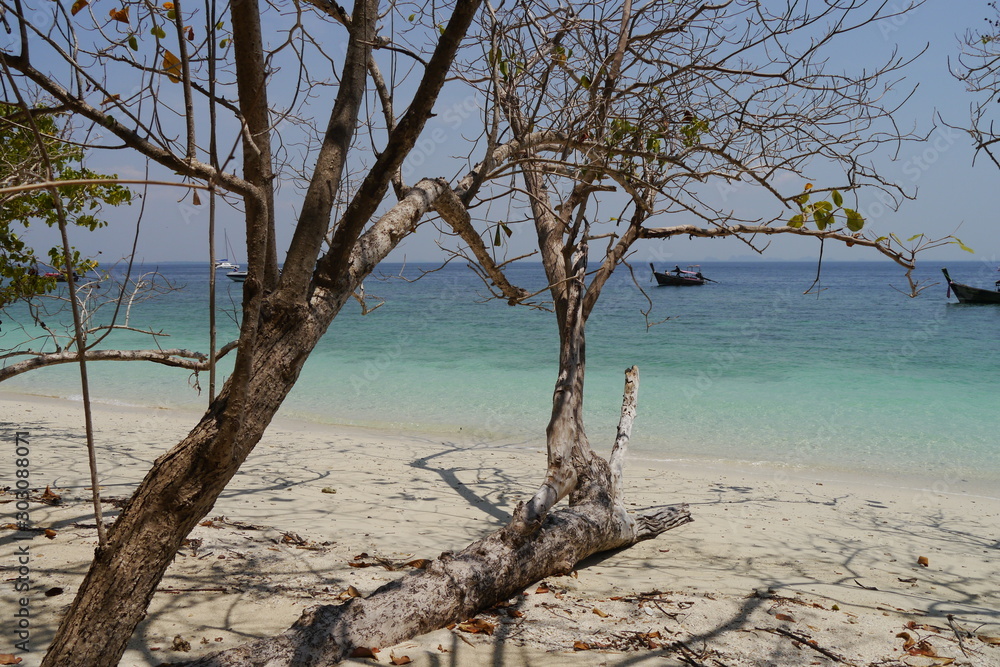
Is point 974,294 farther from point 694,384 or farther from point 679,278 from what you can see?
point 694,384

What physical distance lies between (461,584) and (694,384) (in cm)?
1105

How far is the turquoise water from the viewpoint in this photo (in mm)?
8547

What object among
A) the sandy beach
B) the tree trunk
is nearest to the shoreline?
the sandy beach

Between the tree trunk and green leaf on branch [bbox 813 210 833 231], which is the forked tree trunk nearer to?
the tree trunk

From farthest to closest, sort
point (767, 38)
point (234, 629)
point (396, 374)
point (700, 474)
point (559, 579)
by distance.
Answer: point (396, 374) → point (700, 474) → point (559, 579) → point (767, 38) → point (234, 629)

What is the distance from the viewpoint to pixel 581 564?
3.83 metres

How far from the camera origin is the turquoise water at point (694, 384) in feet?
28.0

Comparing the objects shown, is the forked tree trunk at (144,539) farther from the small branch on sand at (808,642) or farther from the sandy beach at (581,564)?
the small branch on sand at (808,642)

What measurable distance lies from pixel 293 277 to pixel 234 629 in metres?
1.58

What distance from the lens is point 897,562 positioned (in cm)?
428

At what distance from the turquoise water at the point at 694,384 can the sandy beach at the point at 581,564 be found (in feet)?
4.40

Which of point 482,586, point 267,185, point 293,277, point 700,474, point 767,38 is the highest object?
point 767,38

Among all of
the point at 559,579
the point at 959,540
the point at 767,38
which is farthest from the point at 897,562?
the point at 767,38

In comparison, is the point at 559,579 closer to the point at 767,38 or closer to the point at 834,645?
the point at 834,645
